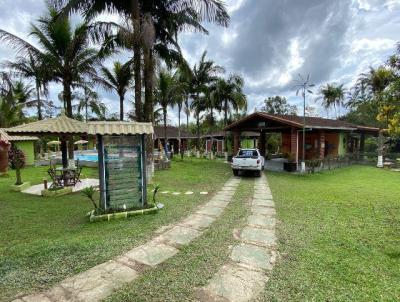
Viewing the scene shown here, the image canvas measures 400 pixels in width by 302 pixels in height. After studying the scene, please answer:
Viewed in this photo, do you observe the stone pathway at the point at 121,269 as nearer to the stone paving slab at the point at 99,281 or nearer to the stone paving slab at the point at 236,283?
the stone paving slab at the point at 99,281

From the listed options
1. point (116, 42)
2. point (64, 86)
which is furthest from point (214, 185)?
point (64, 86)

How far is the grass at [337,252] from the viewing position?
3.35 meters

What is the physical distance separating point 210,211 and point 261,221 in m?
1.54

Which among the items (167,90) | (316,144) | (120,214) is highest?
(167,90)

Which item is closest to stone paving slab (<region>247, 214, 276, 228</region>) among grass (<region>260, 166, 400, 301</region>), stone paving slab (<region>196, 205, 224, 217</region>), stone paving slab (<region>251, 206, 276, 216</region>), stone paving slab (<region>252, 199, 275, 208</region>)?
grass (<region>260, 166, 400, 301</region>)

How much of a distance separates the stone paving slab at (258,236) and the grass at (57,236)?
188cm

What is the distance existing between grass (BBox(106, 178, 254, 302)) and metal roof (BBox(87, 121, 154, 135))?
3.13 meters

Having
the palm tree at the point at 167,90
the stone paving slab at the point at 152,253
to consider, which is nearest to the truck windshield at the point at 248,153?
the stone paving slab at the point at 152,253

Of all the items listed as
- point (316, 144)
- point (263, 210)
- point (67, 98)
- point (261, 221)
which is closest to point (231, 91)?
point (316, 144)

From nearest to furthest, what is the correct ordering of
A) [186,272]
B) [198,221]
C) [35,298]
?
[35,298] < [186,272] < [198,221]

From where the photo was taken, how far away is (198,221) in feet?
20.4

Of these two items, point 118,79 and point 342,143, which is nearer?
point 118,79

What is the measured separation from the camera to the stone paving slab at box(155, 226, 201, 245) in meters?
5.01

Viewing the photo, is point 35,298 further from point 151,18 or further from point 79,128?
point 151,18
